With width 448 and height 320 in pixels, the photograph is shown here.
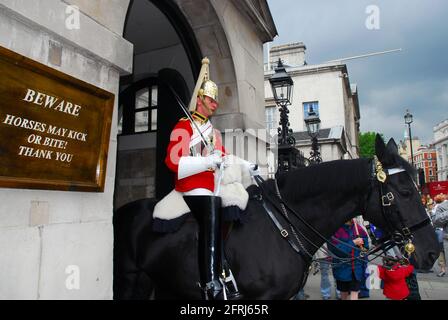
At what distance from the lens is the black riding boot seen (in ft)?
9.74

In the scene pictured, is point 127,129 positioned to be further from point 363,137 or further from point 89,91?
point 363,137

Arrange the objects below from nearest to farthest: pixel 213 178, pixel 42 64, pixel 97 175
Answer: pixel 42 64
pixel 97 175
pixel 213 178

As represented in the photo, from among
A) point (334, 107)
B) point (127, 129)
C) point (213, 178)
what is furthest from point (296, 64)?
point (213, 178)

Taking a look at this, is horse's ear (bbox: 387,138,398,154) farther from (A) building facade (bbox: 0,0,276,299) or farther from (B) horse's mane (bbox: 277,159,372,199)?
(A) building facade (bbox: 0,0,276,299)

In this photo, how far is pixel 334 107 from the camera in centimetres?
3091

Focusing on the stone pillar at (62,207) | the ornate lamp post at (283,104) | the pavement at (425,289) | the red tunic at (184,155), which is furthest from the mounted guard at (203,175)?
the pavement at (425,289)

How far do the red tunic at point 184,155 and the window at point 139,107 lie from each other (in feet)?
15.5

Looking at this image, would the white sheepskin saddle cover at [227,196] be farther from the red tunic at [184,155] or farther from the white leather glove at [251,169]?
the red tunic at [184,155]

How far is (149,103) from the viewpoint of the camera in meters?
8.27

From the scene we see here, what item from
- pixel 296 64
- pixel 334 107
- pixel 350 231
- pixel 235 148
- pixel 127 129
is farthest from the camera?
pixel 296 64

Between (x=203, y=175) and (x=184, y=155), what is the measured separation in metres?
0.28

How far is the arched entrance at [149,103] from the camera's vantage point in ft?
22.7

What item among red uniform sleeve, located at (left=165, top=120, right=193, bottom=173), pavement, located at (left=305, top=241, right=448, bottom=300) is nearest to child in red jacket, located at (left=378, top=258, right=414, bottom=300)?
pavement, located at (left=305, top=241, right=448, bottom=300)

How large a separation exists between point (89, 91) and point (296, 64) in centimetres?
3411
